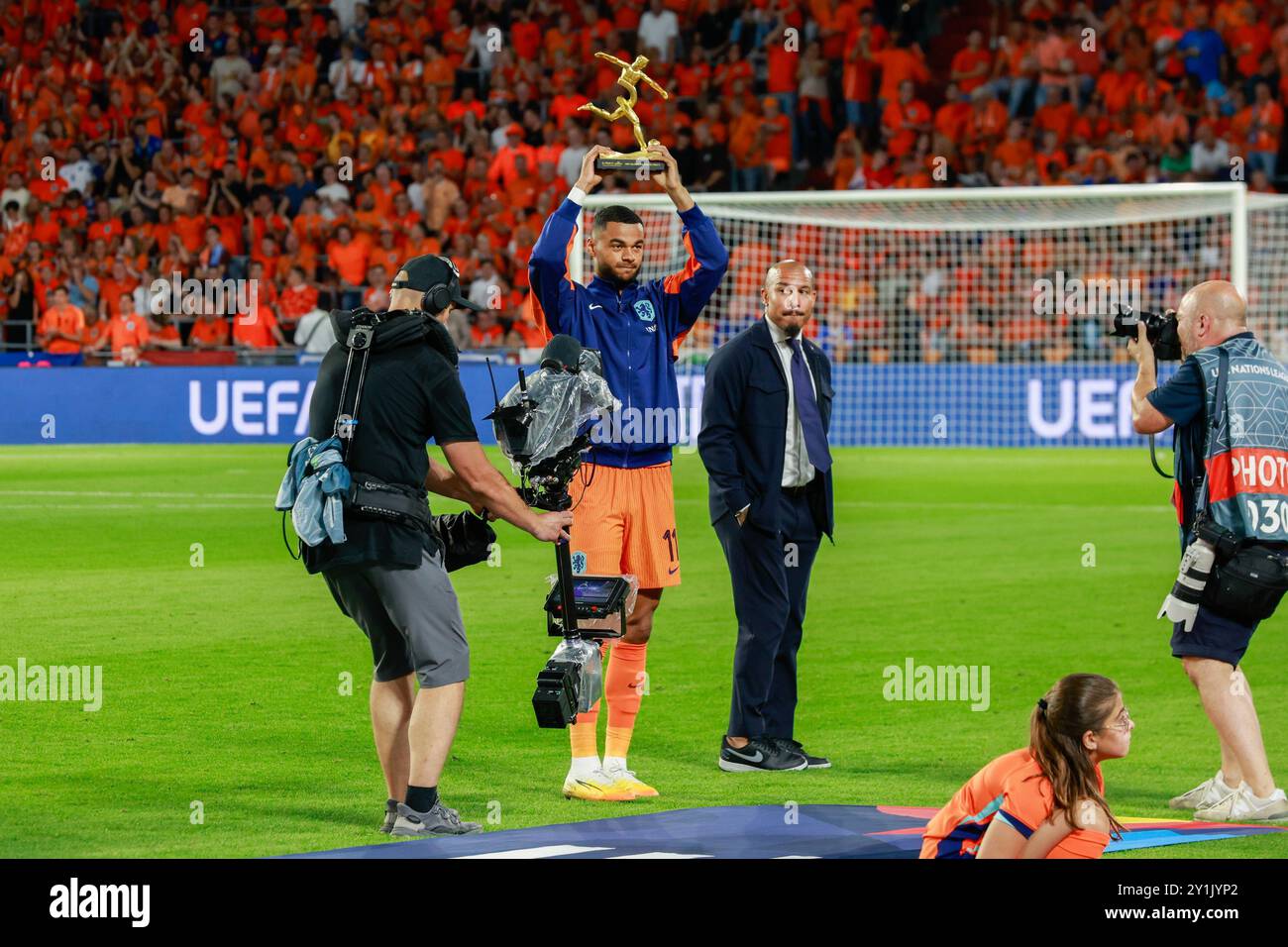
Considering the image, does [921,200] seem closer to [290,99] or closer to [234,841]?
[290,99]

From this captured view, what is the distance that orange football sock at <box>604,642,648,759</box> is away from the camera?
8.16m

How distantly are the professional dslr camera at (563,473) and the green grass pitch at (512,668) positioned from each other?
86cm

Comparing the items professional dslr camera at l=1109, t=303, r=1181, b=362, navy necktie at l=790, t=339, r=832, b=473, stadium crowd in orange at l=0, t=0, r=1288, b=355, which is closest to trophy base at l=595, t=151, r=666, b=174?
navy necktie at l=790, t=339, r=832, b=473

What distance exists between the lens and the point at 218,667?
10961 mm

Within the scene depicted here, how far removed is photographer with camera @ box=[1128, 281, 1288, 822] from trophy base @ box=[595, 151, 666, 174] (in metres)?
2.09

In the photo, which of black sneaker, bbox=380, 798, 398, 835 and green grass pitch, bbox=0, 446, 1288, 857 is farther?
green grass pitch, bbox=0, 446, 1288, 857

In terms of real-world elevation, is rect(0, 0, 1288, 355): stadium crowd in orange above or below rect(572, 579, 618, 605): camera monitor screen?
above

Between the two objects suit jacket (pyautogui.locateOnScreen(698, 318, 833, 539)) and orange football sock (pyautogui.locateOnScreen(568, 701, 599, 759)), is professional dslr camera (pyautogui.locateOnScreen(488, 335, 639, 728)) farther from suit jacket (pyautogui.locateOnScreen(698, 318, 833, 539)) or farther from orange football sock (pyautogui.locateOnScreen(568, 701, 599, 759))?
suit jacket (pyautogui.locateOnScreen(698, 318, 833, 539))

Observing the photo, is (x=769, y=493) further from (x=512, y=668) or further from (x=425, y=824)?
(x=512, y=668)

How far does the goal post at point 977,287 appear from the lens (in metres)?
24.8

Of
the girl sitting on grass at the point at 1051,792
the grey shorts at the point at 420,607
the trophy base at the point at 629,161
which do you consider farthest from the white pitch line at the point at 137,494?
the girl sitting on grass at the point at 1051,792

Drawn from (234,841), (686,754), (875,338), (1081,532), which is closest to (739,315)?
(875,338)
